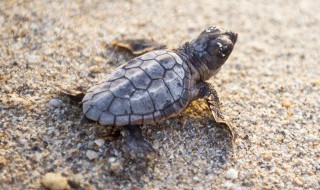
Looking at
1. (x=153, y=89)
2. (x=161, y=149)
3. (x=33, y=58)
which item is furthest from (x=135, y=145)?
(x=33, y=58)

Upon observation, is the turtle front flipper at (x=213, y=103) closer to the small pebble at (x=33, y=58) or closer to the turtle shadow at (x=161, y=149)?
the turtle shadow at (x=161, y=149)

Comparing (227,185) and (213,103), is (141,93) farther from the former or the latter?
(227,185)

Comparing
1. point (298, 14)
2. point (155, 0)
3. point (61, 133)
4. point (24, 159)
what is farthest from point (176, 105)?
point (298, 14)

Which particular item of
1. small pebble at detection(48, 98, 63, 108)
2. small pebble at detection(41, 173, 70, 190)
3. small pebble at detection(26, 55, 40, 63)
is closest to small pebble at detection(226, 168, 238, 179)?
small pebble at detection(41, 173, 70, 190)

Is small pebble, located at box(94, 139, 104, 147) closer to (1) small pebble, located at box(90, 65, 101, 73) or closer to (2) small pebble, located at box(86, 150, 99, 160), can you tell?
(2) small pebble, located at box(86, 150, 99, 160)

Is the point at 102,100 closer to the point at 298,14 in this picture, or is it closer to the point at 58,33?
the point at 58,33
